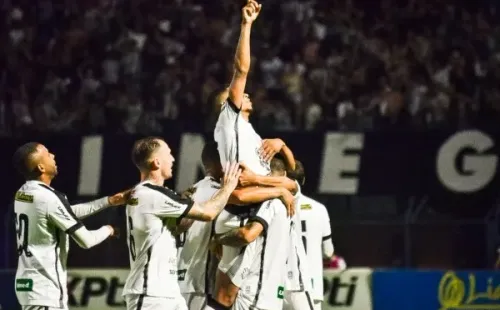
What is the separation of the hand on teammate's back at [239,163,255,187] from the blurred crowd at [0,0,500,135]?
620cm

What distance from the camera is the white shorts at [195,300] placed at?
7.12 meters

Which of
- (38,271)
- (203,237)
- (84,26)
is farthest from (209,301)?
(84,26)

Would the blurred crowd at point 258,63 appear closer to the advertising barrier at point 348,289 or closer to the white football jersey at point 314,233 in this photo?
the advertising barrier at point 348,289

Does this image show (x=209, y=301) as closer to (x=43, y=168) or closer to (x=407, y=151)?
A: (x=43, y=168)

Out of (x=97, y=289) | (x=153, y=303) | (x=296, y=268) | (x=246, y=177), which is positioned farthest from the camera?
(x=97, y=289)

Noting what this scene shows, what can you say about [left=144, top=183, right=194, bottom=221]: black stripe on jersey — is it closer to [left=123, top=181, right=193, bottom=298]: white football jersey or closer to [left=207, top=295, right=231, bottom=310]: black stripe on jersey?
[left=123, top=181, right=193, bottom=298]: white football jersey

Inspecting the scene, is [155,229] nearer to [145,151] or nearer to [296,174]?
[145,151]

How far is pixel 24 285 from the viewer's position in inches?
279

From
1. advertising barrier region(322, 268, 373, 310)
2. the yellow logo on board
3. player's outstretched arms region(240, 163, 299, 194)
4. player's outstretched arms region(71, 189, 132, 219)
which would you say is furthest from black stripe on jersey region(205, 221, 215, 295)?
the yellow logo on board

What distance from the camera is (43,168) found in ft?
23.4

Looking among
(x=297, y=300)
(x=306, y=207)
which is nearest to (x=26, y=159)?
(x=297, y=300)

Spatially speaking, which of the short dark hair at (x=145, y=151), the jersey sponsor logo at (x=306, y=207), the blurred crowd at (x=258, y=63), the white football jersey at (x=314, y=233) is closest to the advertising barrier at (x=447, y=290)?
the blurred crowd at (x=258, y=63)

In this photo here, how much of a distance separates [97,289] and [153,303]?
599cm

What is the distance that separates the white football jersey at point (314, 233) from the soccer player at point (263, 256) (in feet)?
5.22
